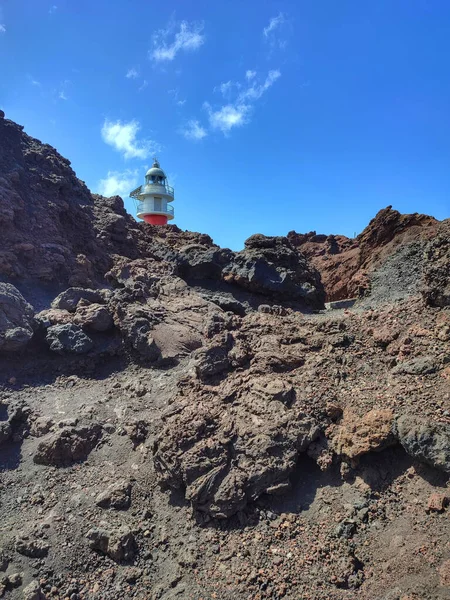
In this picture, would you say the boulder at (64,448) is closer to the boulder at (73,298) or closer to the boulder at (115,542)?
the boulder at (115,542)

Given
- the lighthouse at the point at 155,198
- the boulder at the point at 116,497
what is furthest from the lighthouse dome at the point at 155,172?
the boulder at the point at 116,497

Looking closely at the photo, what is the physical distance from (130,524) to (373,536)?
8.61 ft

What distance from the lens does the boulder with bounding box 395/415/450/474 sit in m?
3.92

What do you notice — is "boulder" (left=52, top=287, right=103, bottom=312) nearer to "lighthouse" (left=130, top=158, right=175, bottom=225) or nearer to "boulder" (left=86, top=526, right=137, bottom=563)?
"boulder" (left=86, top=526, right=137, bottom=563)

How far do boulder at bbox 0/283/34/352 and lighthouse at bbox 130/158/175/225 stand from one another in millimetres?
18737

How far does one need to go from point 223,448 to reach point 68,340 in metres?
4.32

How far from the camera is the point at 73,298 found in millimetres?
9094

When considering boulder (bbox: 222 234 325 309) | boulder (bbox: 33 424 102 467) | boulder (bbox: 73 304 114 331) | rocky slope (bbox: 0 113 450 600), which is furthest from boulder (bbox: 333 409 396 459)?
boulder (bbox: 222 234 325 309)

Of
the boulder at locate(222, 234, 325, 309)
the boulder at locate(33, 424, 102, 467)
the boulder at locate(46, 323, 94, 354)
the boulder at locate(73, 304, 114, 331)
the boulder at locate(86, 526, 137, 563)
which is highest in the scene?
the boulder at locate(222, 234, 325, 309)

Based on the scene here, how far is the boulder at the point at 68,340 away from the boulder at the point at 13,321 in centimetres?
39

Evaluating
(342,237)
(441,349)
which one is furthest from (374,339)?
(342,237)

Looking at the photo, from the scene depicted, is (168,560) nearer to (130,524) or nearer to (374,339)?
(130,524)

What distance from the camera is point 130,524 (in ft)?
15.7

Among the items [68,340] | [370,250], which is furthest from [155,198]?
[68,340]
